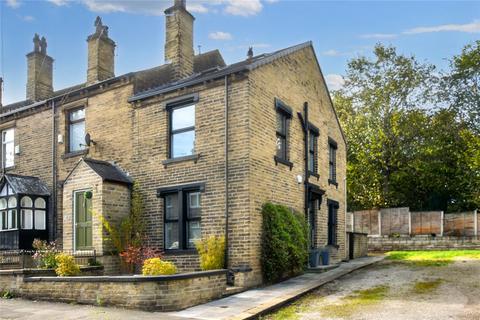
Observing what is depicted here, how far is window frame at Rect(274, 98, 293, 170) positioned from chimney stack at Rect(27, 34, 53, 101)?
43.3 feet

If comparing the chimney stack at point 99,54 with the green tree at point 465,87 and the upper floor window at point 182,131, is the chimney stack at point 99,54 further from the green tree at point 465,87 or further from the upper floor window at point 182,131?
the green tree at point 465,87

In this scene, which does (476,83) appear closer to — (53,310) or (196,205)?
(196,205)

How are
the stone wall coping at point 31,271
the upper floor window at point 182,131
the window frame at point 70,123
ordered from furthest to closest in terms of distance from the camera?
the window frame at point 70,123 < the upper floor window at point 182,131 < the stone wall coping at point 31,271

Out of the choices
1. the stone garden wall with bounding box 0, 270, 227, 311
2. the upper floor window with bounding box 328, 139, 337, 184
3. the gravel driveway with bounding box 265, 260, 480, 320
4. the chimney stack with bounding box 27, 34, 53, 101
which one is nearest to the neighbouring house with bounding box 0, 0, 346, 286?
the upper floor window with bounding box 328, 139, 337, 184

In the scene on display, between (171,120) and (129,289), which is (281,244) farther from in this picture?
(171,120)

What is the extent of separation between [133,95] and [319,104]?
24.4 ft

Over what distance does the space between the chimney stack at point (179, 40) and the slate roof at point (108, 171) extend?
13.4ft

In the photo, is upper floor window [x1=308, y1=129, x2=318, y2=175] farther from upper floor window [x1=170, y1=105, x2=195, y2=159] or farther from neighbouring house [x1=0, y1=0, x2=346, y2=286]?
upper floor window [x1=170, y1=105, x2=195, y2=159]

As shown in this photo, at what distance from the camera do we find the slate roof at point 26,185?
17578mm

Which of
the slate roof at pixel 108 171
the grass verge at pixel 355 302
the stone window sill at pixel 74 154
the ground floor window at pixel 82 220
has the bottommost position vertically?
the grass verge at pixel 355 302

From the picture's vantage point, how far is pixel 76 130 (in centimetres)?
1864

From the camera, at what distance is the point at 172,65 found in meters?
18.4

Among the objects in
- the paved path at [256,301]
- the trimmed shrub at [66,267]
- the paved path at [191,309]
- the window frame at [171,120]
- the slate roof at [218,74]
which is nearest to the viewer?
the paved path at [191,309]

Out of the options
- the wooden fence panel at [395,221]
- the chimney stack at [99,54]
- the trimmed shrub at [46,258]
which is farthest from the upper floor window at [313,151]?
the wooden fence panel at [395,221]
